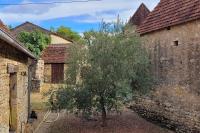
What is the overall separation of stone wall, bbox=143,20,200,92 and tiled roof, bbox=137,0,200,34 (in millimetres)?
220

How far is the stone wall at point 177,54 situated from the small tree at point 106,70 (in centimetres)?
77

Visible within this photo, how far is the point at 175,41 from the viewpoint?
15.7m

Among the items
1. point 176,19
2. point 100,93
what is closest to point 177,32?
point 176,19

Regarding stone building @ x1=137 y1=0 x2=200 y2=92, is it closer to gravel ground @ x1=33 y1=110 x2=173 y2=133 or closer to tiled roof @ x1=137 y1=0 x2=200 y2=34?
tiled roof @ x1=137 y1=0 x2=200 y2=34

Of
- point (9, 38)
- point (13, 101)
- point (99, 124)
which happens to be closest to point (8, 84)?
point (13, 101)

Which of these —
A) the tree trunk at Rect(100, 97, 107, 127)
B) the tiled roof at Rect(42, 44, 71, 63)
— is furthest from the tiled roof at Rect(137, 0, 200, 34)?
the tiled roof at Rect(42, 44, 71, 63)

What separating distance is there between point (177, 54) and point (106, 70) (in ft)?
9.02

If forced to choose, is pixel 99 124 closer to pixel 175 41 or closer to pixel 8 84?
pixel 175 41

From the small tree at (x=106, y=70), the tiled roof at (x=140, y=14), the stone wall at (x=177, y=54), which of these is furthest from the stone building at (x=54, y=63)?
the small tree at (x=106, y=70)

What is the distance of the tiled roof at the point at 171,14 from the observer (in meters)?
14.5

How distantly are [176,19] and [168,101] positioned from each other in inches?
131

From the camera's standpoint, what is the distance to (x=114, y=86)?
15664 millimetres

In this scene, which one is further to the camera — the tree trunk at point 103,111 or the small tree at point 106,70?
the tree trunk at point 103,111

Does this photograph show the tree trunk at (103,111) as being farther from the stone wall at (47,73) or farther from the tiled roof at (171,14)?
the stone wall at (47,73)
